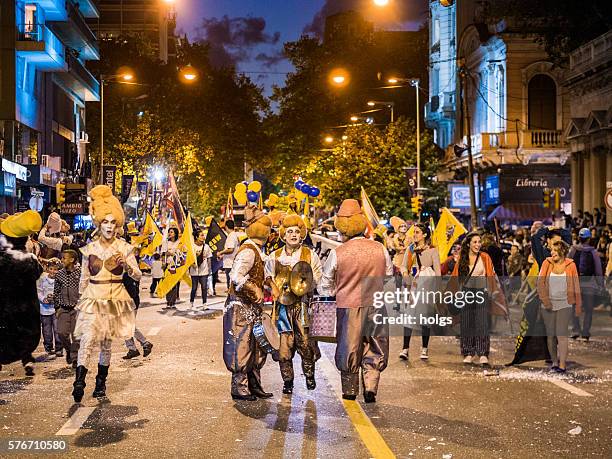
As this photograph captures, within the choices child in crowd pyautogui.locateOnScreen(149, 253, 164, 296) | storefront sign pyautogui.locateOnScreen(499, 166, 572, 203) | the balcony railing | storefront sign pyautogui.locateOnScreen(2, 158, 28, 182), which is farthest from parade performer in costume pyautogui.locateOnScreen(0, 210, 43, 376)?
the balcony railing

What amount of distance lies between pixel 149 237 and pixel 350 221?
15.5 m

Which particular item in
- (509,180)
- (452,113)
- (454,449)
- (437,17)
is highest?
(437,17)

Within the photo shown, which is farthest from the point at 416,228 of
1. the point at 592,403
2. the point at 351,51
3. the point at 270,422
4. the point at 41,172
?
the point at 351,51

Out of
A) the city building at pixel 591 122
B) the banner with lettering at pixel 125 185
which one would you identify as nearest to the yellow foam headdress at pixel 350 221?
the city building at pixel 591 122

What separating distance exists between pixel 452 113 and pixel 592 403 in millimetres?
44539

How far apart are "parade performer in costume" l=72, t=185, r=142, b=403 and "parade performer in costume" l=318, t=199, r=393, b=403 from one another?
6.41ft

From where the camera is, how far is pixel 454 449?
7746 millimetres

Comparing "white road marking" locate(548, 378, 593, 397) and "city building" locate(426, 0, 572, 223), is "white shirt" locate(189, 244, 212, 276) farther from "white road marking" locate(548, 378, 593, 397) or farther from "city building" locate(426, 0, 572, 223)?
"city building" locate(426, 0, 572, 223)

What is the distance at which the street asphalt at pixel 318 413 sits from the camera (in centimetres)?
781

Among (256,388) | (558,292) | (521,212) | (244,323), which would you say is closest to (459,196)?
(521,212)

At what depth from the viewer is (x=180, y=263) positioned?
2056 centimetres

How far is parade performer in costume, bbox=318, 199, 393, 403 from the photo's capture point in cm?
970

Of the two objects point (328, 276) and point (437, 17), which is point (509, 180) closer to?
point (437, 17)

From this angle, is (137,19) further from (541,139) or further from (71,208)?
(71,208)
